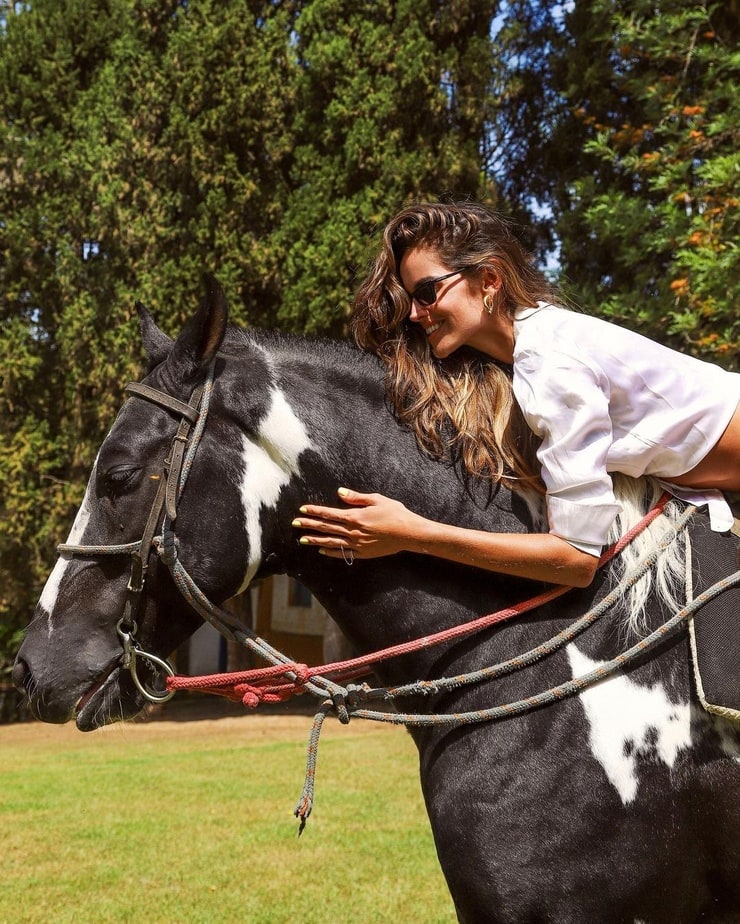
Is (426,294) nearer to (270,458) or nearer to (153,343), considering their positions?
(270,458)

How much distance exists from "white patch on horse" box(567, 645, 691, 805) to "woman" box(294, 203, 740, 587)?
27 cm

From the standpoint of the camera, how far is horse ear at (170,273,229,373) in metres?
2.37

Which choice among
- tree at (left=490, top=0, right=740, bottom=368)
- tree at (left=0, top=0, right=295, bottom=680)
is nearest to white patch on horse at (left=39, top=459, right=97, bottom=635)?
tree at (left=490, top=0, right=740, bottom=368)

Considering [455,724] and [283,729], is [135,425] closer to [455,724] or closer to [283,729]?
[455,724]

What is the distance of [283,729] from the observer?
538 inches

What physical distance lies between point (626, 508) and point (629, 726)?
0.55m

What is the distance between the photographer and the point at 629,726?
2127 mm

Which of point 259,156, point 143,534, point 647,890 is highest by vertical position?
point 259,156

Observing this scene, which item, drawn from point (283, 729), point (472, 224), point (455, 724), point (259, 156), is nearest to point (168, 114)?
point (259, 156)

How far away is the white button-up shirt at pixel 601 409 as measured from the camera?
215 cm

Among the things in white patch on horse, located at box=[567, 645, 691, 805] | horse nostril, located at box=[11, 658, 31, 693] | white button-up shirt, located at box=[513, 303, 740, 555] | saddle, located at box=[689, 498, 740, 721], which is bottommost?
horse nostril, located at box=[11, 658, 31, 693]

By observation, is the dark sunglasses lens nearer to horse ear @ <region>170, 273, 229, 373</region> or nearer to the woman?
the woman

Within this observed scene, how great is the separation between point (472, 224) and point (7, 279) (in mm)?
12847

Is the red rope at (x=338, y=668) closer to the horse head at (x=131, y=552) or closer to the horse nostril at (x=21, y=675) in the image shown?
the horse head at (x=131, y=552)
